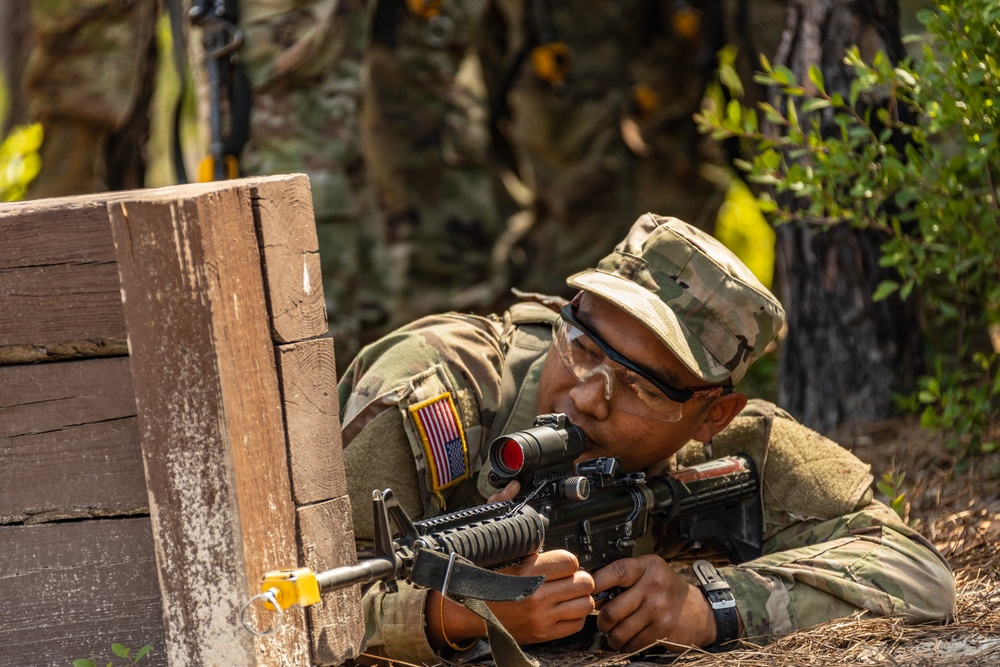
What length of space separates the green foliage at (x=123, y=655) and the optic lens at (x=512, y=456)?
2.45ft

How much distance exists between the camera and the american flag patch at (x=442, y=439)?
2.61m

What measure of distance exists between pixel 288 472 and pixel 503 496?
503 mm

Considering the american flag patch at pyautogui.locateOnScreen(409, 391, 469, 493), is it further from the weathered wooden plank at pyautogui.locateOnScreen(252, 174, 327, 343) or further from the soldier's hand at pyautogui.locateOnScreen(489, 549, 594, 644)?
the weathered wooden plank at pyautogui.locateOnScreen(252, 174, 327, 343)

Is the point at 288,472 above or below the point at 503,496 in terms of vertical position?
above

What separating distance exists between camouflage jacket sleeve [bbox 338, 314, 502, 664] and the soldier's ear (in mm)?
527

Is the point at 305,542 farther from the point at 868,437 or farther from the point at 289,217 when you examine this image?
the point at 868,437

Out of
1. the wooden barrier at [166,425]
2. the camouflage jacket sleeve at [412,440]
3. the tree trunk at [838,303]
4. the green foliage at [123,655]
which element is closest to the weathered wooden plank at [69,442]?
the wooden barrier at [166,425]

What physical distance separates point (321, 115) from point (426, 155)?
4.17ft

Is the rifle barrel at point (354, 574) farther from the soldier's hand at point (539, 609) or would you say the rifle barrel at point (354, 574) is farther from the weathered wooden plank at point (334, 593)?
the soldier's hand at point (539, 609)

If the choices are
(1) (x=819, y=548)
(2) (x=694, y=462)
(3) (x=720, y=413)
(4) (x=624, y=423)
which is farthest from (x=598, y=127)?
(4) (x=624, y=423)

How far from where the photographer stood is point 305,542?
2090 mm

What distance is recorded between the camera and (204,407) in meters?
Answer: 1.97

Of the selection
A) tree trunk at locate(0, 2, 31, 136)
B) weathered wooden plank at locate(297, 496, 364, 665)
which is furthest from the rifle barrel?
tree trunk at locate(0, 2, 31, 136)

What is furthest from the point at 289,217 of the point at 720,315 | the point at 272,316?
the point at 720,315
